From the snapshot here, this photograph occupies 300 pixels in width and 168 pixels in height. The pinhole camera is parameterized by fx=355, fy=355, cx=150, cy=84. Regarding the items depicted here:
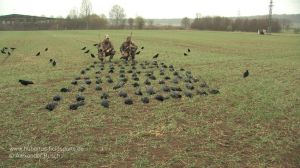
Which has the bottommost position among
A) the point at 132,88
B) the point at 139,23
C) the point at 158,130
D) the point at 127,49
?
the point at 158,130

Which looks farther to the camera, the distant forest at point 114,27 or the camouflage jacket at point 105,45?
the distant forest at point 114,27

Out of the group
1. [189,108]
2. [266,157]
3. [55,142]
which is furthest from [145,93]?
[266,157]

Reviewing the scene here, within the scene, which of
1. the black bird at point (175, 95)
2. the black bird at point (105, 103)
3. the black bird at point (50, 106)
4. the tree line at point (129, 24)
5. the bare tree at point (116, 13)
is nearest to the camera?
the black bird at point (50, 106)

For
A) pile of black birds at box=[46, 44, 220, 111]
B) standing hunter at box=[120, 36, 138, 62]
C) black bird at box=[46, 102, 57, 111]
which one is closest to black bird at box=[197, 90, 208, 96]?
pile of black birds at box=[46, 44, 220, 111]

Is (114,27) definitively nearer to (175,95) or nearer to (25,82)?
(25,82)

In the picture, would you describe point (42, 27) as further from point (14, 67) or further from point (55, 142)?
point (55, 142)

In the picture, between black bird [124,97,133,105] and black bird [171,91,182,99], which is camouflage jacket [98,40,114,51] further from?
black bird [124,97,133,105]

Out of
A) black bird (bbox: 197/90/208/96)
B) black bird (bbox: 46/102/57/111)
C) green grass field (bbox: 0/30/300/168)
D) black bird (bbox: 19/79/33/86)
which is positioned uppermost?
black bird (bbox: 19/79/33/86)

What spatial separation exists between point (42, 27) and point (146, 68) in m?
103

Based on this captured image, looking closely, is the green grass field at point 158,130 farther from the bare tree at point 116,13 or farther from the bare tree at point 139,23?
the bare tree at point 116,13

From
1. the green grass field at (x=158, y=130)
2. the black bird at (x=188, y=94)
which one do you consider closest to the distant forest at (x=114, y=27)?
the black bird at (x=188, y=94)

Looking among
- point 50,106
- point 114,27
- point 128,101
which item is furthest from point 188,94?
point 114,27

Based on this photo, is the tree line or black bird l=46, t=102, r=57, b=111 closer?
black bird l=46, t=102, r=57, b=111

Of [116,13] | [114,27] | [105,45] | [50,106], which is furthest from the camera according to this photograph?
[116,13]
